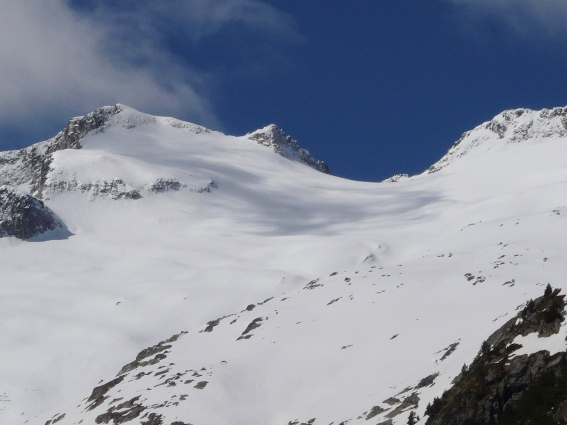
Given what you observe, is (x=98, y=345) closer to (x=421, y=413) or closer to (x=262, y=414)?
(x=262, y=414)

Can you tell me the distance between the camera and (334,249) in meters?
131

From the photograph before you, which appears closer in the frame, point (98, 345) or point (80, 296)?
point (98, 345)

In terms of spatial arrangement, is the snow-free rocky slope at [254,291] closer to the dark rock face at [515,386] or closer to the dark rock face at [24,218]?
the dark rock face at [24,218]

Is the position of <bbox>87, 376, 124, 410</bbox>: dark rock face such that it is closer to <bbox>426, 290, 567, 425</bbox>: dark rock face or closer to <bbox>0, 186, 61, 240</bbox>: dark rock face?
<bbox>426, 290, 567, 425</bbox>: dark rock face

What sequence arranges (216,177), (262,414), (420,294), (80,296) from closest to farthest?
1. (262,414)
2. (420,294)
3. (80,296)
4. (216,177)

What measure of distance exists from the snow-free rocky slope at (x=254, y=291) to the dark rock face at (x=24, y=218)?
41 centimetres

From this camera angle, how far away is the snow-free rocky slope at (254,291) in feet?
198

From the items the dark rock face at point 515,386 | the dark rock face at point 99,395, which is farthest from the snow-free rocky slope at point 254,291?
the dark rock face at point 515,386

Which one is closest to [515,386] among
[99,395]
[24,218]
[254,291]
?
[99,395]

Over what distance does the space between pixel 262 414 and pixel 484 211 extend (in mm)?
87693

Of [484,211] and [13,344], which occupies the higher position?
[484,211]

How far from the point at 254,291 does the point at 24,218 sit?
71379 millimetres

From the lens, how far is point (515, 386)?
3594 cm

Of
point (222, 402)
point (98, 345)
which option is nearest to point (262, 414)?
point (222, 402)
